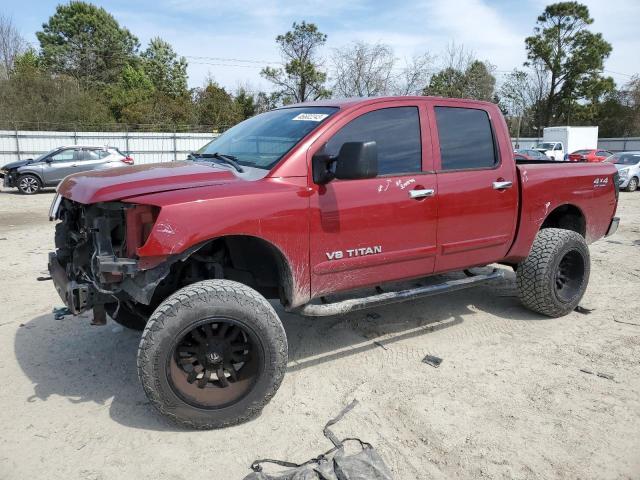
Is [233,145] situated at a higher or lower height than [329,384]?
higher

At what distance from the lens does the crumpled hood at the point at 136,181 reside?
9.71ft

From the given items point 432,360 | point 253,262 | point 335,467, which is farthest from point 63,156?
point 335,467

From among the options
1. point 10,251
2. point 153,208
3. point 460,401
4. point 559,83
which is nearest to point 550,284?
point 460,401

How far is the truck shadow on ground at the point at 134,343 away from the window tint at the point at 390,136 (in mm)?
1540

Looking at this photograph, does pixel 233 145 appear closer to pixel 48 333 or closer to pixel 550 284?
pixel 48 333

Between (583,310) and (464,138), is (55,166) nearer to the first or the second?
(464,138)

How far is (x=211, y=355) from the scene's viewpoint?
10.2ft

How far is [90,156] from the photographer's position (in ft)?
53.8

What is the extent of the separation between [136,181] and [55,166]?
49.0 ft

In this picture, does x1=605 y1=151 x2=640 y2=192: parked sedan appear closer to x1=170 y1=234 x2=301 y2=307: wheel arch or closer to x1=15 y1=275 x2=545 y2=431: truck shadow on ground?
x1=15 y1=275 x2=545 y2=431: truck shadow on ground

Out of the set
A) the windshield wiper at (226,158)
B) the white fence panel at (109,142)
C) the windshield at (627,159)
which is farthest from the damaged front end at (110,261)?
the windshield at (627,159)

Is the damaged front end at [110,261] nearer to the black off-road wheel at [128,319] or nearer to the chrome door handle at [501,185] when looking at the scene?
the black off-road wheel at [128,319]

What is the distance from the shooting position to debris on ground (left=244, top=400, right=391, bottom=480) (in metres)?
2.60

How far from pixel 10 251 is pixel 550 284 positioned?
23.9 ft
